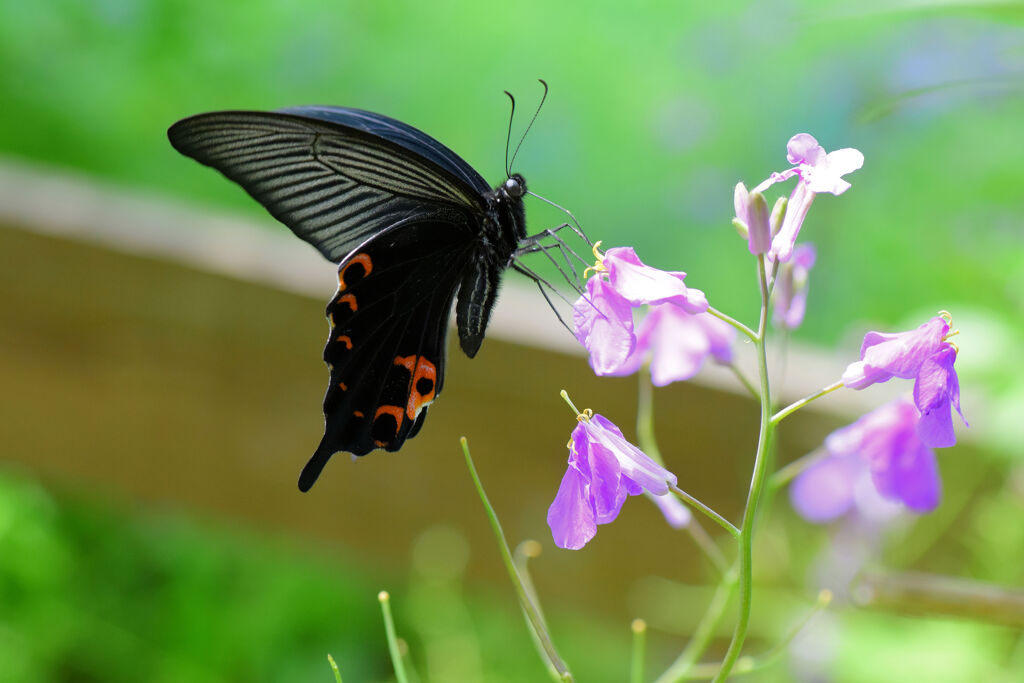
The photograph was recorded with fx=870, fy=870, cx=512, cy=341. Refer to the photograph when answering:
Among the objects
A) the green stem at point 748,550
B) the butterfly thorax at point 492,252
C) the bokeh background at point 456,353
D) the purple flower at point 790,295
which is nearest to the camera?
the green stem at point 748,550

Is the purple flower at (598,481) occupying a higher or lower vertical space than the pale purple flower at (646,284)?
lower

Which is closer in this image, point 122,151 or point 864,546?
point 864,546

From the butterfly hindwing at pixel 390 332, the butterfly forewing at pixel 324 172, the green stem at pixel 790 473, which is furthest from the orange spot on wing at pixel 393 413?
the green stem at pixel 790 473

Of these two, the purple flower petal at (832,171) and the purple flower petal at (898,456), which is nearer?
the purple flower petal at (832,171)

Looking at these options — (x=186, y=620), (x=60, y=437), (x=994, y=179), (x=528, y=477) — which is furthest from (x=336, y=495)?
(x=994, y=179)

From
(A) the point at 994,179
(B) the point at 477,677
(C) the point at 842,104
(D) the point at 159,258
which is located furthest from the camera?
(C) the point at 842,104

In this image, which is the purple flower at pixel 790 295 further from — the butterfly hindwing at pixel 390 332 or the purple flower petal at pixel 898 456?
the butterfly hindwing at pixel 390 332

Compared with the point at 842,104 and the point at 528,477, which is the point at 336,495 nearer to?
the point at 528,477

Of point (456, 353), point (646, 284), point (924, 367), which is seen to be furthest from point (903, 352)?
point (456, 353)
